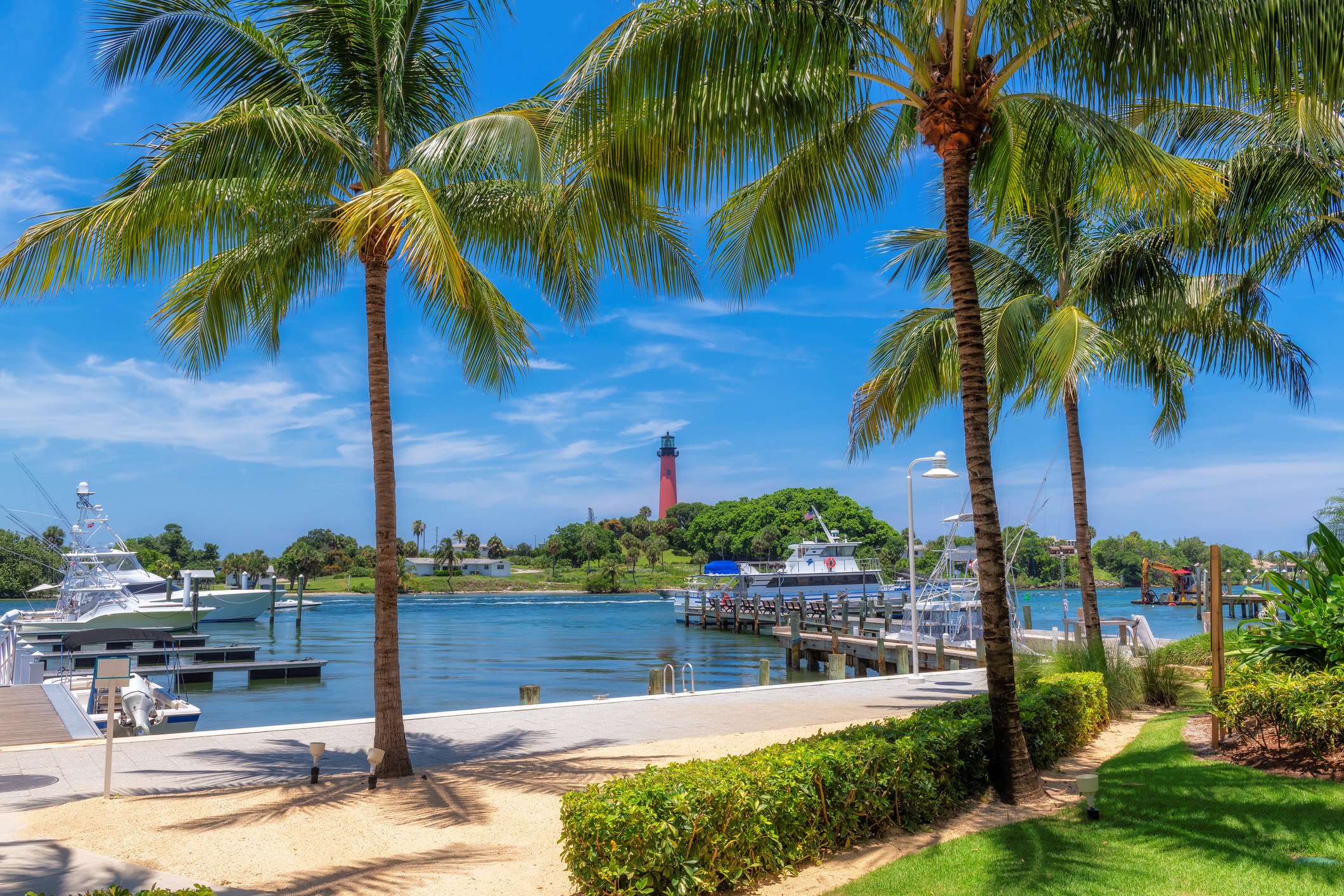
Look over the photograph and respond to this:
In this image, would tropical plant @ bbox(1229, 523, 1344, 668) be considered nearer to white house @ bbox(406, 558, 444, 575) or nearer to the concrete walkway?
the concrete walkway

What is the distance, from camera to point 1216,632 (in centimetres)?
901

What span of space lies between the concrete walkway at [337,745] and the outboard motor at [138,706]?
349 cm

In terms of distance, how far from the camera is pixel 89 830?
20.8ft

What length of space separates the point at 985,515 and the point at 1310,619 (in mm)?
4105

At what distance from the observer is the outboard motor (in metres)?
13.1

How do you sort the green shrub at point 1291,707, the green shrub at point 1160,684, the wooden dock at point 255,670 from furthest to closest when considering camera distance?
the wooden dock at point 255,670 < the green shrub at point 1160,684 < the green shrub at point 1291,707

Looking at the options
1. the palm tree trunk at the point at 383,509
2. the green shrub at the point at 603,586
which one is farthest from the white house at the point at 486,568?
the palm tree trunk at the point at 383,509

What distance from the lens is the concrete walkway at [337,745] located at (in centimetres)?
569

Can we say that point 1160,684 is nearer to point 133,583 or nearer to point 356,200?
point 356,200

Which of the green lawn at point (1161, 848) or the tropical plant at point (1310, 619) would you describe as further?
the tropical plant at point (1310, 619)

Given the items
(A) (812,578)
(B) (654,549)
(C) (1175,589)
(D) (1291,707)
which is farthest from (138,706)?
(B) (654,549)

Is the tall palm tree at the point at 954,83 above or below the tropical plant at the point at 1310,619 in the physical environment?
above

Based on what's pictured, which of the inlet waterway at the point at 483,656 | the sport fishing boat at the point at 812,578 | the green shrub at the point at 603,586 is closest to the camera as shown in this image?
the inlet waterway at the point at 483,656

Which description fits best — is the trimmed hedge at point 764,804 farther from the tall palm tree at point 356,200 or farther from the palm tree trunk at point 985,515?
the tall palm tree at point 356,200
